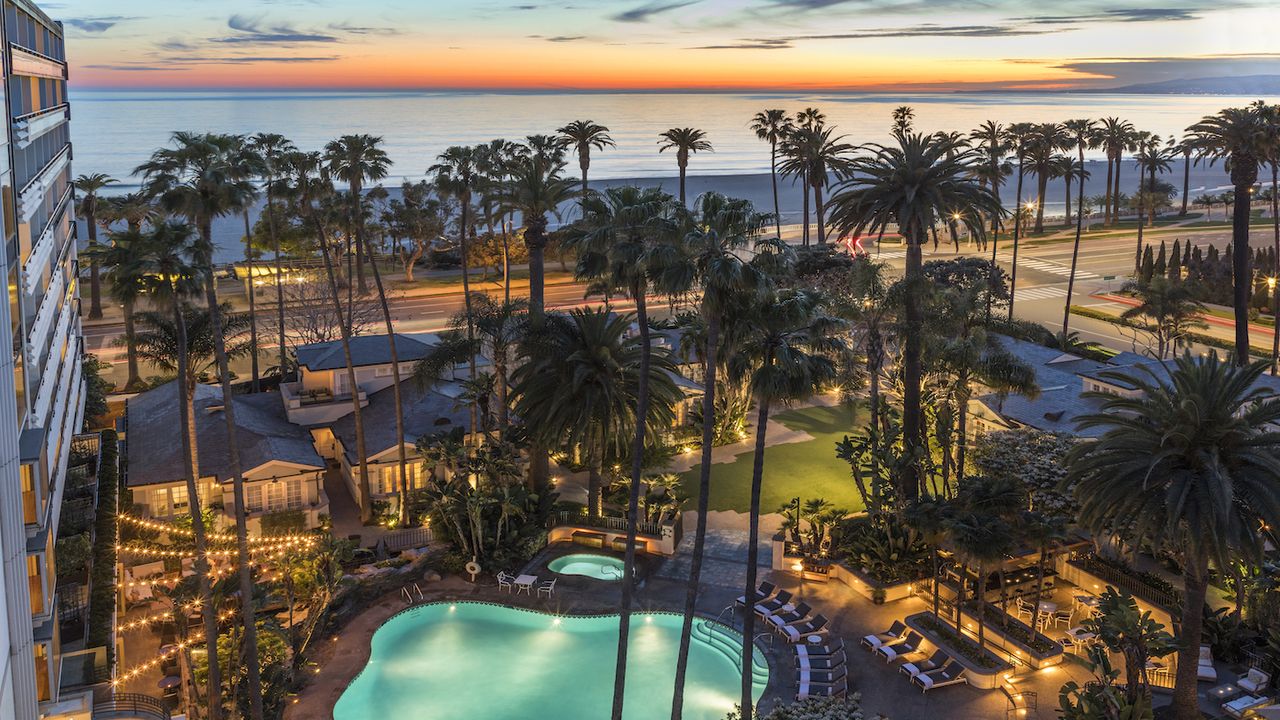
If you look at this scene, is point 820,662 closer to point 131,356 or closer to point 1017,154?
point 131,356

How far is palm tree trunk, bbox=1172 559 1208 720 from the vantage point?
72.4ft

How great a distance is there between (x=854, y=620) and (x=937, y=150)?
16.9 m

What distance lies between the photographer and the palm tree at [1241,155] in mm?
44656

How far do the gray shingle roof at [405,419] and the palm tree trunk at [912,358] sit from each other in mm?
17455

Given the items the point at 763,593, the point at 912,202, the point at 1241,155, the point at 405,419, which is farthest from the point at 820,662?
the point at 1241,155

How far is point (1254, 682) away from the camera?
24.0 metres

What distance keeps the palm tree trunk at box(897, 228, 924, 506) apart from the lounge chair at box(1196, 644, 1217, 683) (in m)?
9.96

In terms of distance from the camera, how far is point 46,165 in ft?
96.6

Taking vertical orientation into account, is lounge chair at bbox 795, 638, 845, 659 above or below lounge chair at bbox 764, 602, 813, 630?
below

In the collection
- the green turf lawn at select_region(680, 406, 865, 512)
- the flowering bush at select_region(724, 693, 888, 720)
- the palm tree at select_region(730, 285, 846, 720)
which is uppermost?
the palm tree at select_region(730, 285, 846, 720)

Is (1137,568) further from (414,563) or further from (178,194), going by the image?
(178,194)

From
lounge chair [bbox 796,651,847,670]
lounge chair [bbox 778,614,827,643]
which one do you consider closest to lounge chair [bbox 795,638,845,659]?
lounge chair [bbox 796,651,847,670]

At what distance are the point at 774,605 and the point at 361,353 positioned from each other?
2310 centimetres

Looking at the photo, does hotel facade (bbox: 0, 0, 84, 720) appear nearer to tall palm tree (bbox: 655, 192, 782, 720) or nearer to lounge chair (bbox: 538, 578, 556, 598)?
tall palm tree (bbox: 655, 192, 782, 720)
